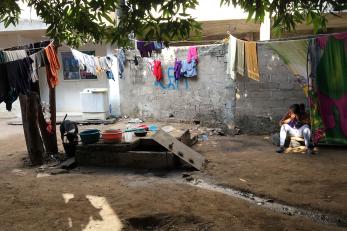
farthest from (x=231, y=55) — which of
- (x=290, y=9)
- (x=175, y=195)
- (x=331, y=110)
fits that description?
(x=290, y=9)

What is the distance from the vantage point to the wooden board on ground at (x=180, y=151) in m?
7.26

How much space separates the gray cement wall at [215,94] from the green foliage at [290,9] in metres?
6.23

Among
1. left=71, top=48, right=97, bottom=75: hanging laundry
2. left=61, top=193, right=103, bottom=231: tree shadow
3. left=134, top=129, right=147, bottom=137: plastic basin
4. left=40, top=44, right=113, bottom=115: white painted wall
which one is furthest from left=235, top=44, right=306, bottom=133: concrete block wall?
left=40, top=44, right=113, bottom=115: white painted wall

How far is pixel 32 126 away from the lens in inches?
320

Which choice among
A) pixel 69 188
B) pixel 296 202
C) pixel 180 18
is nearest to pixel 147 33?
pixel 180 18

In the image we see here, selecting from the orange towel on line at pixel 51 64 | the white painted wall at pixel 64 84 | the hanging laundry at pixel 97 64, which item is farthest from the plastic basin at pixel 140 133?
the white painted wall at pixel 64 84

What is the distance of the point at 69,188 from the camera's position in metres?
6.33

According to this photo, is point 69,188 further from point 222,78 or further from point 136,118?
point 136,118

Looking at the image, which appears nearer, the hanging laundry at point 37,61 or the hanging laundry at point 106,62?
Result: the hanging laundry at point 37,61

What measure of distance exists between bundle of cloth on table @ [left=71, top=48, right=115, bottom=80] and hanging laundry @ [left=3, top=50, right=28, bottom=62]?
3.30m

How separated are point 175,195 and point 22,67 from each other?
3.84 meters

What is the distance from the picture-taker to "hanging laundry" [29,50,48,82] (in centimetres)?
752

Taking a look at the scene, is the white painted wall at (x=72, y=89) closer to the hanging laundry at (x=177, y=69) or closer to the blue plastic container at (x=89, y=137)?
the hanging laundry at (x=177, y=69)

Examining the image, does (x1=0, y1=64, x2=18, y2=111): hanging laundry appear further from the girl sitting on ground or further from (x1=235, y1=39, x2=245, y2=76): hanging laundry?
the girl sitting on ground
